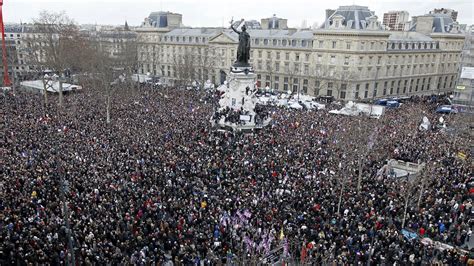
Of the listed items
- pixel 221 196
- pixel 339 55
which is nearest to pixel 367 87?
pixel 339 55

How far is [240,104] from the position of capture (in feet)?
128

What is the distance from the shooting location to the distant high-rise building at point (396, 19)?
9694 cm

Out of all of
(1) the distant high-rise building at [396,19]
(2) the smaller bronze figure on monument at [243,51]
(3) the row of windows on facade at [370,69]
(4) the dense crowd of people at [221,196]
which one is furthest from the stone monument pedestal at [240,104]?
(1) the distant high-rise building at [396,19]

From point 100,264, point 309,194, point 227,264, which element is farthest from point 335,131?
point 100,264

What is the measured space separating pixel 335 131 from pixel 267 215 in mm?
18436

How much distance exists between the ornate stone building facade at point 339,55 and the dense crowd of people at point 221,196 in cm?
2934

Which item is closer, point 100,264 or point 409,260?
point 100,264

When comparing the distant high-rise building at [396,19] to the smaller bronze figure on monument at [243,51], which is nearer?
the smaller bronze figure on monument at [243,51]

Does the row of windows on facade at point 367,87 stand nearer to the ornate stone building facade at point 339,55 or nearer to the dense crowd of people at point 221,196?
the ornate stone building facade at point 339,55

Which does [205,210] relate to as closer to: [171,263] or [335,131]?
[171,263]

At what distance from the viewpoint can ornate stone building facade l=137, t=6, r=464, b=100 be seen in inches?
2499

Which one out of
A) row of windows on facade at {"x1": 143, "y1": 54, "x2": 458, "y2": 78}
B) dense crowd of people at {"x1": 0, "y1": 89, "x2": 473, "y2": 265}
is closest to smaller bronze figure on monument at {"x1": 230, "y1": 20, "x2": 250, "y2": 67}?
dense crowd of people at {"x1": 0, "y1": 89, "x2": 473, "y2": 265}

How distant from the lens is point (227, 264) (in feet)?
55.8

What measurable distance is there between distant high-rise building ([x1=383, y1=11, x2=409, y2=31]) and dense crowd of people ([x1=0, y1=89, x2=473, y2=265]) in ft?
228
